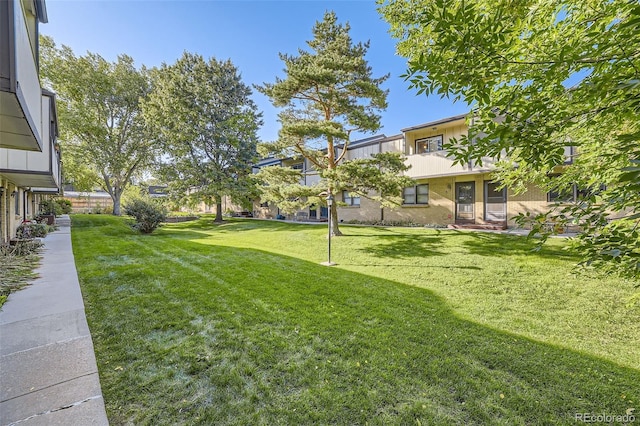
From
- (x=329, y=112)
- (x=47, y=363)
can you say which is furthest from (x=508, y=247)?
(x=47, y=363)

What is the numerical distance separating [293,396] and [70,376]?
2.30 m

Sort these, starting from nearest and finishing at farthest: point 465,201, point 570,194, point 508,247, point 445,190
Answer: point 570,194 < point 508,247 < point 465,201 < point 445,190

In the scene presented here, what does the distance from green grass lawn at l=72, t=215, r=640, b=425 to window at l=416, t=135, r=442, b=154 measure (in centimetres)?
923

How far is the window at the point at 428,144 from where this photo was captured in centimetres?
1500

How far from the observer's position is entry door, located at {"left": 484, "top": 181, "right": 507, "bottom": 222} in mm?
13273

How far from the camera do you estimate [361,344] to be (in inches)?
139

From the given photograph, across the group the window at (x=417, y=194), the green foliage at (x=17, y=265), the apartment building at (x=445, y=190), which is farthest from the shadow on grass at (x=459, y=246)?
the green foliage at (x=17, y=265)

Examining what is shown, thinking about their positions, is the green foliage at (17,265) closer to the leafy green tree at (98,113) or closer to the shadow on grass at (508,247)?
the shadow on grass at (508,247)

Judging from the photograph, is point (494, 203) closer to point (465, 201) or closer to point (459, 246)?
point (465, 201)

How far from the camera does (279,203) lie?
12.0 meters

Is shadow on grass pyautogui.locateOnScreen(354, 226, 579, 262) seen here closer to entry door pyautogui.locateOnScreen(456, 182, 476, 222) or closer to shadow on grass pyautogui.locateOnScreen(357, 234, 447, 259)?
shadow on grass pyautogui.locateOnScreen(357, 234, 447, 259)

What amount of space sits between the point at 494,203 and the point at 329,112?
953 centimetres

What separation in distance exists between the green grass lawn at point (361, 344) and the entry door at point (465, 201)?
23.4ft

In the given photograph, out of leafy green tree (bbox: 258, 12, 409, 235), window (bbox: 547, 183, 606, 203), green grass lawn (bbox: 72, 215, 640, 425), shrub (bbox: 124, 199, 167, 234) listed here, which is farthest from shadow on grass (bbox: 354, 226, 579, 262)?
shrub (bbox: 124, 199, 167, 234)
